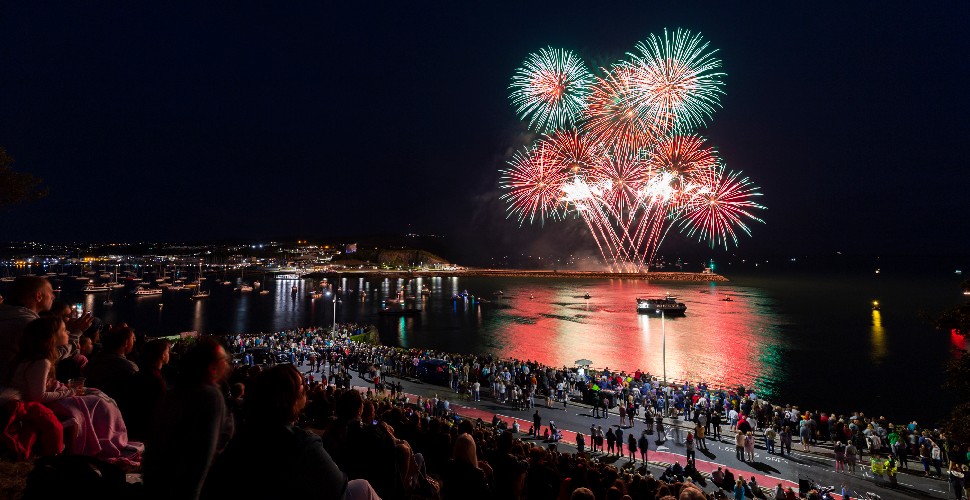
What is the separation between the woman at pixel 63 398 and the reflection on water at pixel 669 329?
27.2 meters

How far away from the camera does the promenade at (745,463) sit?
→ 1110cm

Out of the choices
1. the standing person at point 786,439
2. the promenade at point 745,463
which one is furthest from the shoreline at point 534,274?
the standing person at point 786,439

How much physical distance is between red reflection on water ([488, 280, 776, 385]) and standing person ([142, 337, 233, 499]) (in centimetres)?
2765

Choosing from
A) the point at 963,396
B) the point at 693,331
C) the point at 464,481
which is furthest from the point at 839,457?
the point at 693,331

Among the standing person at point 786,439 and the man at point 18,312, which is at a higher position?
the man at point 18,312

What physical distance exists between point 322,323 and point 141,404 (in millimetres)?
54784

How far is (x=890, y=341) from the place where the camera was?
1780 inches

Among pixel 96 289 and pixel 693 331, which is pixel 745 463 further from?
pixel 96 289

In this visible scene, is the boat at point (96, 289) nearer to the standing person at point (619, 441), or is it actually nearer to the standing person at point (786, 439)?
the standing person at point (619, 441)

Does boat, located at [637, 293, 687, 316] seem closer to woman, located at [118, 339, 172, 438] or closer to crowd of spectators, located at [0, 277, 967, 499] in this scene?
crowd of spectators, located at [0, 277, 967, 499]

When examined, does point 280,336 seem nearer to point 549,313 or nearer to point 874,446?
point 874,446

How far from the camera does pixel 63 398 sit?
338cm

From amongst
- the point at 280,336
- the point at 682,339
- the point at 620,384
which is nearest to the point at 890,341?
the point at 682,339

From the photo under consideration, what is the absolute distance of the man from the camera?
3365mm
